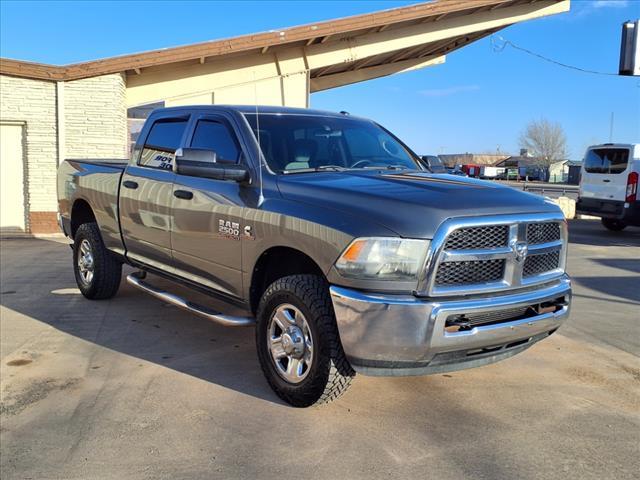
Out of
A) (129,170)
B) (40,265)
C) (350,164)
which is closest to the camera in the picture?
(350,164)

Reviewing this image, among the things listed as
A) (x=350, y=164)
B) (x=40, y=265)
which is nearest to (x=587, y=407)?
(x=350, y=164)

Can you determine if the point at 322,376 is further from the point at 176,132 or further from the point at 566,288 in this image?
the point at 176,132

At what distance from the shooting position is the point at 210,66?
502 inches

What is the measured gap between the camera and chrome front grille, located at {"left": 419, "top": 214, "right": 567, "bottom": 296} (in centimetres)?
318

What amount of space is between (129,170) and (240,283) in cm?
222

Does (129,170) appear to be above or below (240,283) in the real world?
above

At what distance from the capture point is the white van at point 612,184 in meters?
13.4

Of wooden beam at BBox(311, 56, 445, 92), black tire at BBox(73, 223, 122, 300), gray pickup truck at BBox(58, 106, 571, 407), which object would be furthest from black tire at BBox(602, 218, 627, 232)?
black tire at BBox(73, 223, 122, 300)

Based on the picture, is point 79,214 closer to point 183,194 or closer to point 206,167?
point 183,194

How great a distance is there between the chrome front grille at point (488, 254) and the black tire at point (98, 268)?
14.0 ft

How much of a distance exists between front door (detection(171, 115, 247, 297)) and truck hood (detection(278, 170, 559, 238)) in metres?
0.52

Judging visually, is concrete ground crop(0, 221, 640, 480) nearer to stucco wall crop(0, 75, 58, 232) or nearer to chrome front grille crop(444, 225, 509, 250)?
chrome front grille crop(444, 225, 509, 250)

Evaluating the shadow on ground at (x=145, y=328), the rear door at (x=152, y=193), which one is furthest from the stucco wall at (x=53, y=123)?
the rear door at (x=152, y=193)

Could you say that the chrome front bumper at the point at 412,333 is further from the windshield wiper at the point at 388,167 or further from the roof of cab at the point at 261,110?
the roof of cab at the point at 261,110
